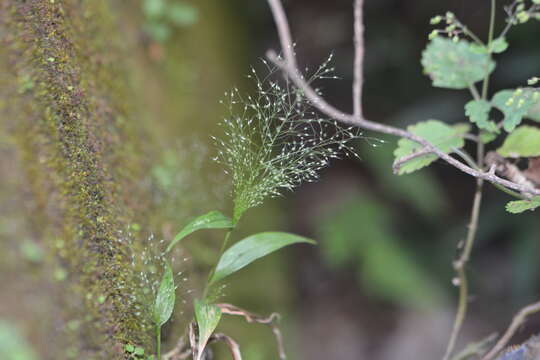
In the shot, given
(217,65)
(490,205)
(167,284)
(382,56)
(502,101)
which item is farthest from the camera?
(382,56)

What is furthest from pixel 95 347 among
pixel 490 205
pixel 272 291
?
pixel 490 205

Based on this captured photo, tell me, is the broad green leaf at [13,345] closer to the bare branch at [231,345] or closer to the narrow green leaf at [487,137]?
the bare branch at [231,345]

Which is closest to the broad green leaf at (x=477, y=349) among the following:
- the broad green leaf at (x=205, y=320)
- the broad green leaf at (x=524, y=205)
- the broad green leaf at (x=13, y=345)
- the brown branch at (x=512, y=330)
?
the brown branch at (x=512, y=330)

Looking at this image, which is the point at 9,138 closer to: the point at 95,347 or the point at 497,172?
the point at 95,347

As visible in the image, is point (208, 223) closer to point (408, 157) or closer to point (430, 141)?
point (408, 157)

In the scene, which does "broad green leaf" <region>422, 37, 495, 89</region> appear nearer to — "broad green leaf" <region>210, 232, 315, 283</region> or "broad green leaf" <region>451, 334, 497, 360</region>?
"broad green leaf" <region>210, 232, 315, 283</region>
